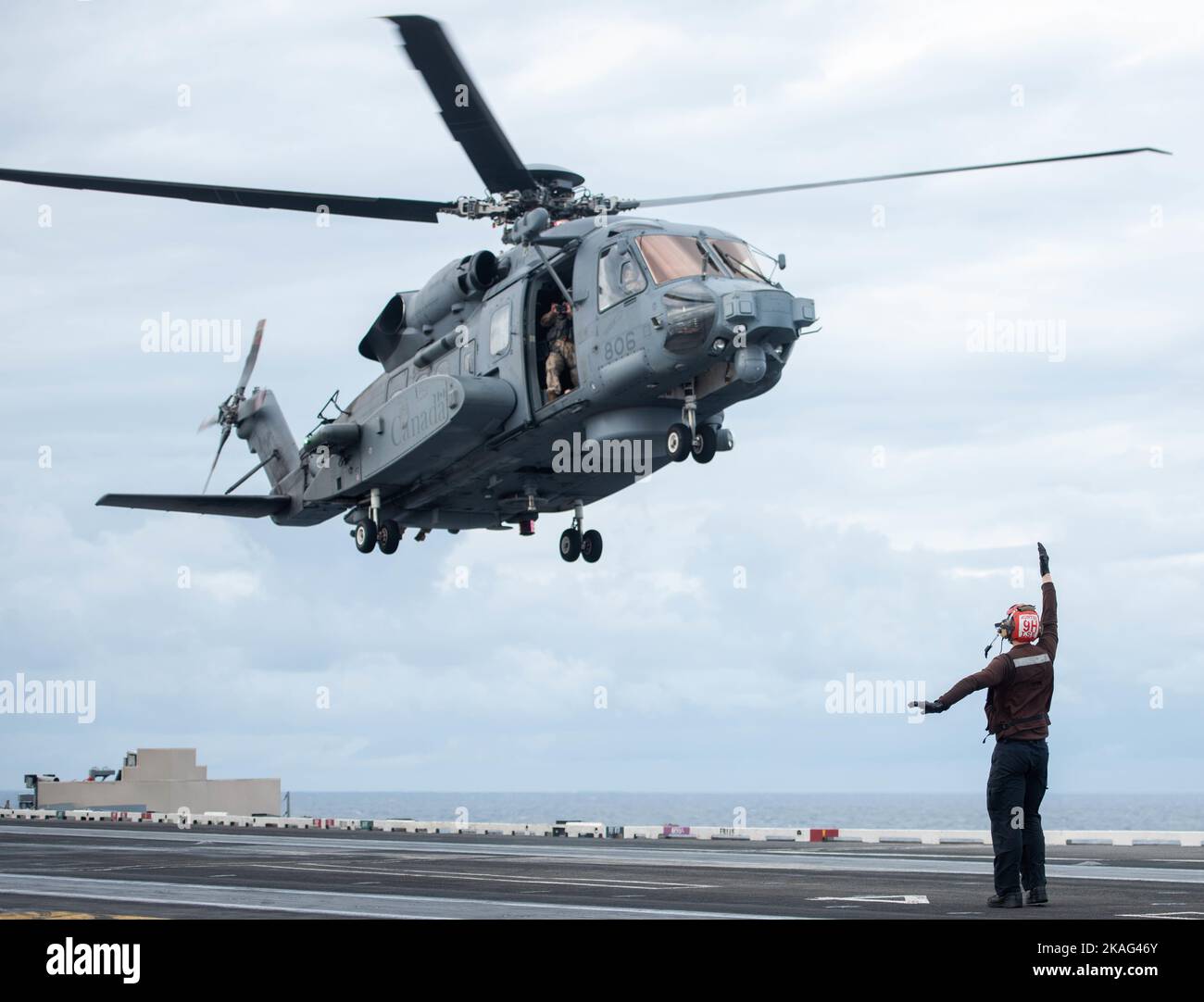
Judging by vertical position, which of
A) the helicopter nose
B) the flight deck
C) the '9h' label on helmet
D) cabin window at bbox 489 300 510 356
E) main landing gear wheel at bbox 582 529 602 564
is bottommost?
the flight deck

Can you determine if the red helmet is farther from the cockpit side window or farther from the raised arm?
the cockpit side window

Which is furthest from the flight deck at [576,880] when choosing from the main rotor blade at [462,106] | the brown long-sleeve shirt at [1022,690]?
the main rotor blade at [462,106]

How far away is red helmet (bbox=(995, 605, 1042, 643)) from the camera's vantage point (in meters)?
12.1

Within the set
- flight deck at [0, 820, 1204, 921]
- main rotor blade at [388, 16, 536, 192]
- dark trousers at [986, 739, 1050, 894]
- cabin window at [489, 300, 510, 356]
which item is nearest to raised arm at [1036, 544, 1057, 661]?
dark trousers at [986, 739, 1050, 894]

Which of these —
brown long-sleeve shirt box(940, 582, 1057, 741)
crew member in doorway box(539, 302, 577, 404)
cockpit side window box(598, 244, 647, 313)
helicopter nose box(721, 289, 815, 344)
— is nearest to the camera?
brown long-sleeve shirt box(940, 582, 1057, 741)

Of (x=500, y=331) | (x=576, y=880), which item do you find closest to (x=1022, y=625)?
(x=576, y=880)

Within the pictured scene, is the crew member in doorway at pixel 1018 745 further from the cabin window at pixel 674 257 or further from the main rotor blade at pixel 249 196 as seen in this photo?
the main rotor blade at pixel 249 196

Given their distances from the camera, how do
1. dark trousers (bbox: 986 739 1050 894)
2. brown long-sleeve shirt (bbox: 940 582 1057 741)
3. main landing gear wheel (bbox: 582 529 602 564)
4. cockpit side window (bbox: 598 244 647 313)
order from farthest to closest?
main landing gear wheel (bbox: 582 529 602 564), cockpit side window (bbox: 598 244 647 313), brown long-sleeve shirt (bbox: 940 582 1057 741), dark trousers (bbox: 986 739 1050 894)

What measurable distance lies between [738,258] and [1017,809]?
43.2ft

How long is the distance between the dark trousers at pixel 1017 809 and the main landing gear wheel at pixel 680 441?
11.7m

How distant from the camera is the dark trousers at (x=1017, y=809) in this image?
1191 cm

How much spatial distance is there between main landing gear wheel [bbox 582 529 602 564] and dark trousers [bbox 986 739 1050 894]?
15808mm

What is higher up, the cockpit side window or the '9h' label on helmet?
the cockpit side window

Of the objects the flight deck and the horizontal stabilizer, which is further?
the horizontal stabilizer
